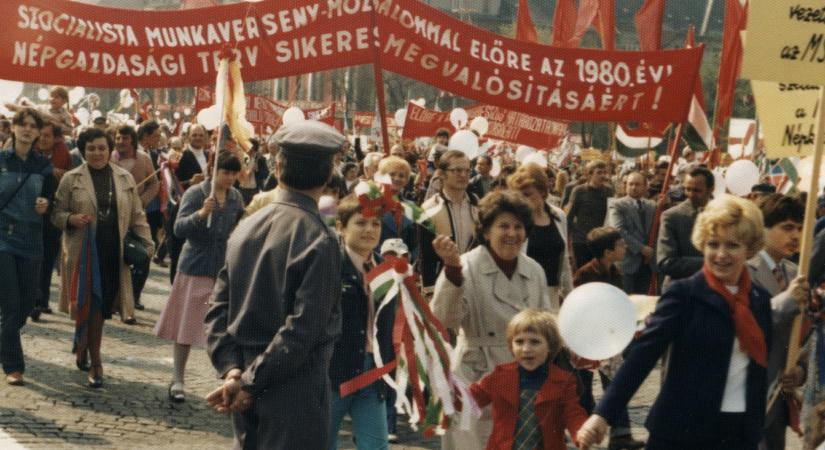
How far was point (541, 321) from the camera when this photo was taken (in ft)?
18.6

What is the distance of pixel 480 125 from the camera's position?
1948cm

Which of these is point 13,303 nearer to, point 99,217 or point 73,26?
point 99,217

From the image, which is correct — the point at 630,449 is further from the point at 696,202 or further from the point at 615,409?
the point at 615,409

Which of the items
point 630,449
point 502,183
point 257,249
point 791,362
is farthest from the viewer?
point 502,183

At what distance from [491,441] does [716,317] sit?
50.3 inches

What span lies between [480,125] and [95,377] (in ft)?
36.2

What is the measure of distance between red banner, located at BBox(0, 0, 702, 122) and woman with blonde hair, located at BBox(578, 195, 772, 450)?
3621 millimetres

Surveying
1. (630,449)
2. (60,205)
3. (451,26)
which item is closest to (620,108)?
(451,26)

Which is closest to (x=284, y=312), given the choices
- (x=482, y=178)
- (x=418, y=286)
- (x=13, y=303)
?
(x=418, y=286)

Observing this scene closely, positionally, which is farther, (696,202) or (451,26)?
(696,202)

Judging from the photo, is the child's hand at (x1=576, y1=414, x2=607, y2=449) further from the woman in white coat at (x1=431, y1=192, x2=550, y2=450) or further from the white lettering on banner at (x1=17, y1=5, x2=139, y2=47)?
the white lettering on banner at (x1=17, y1=5, x2=139, y2=47)

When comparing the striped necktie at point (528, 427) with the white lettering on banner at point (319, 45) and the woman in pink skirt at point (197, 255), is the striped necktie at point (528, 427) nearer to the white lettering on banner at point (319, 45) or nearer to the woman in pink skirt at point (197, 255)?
the white lettering on banner at point (319, 45)

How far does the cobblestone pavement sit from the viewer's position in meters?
7.68

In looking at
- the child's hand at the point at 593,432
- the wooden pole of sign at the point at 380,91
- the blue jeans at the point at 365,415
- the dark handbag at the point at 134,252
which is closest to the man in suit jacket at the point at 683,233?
the wooden pole of sign at the point at 380,91
